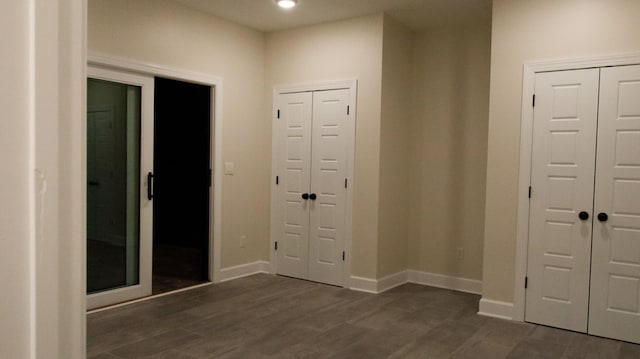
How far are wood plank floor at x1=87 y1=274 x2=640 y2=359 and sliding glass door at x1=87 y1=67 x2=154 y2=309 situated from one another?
27cm

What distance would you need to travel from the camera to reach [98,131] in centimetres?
407

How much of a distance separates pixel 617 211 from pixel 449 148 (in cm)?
184

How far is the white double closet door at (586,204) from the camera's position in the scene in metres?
3.60

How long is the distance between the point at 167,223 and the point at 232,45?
11.2 ft

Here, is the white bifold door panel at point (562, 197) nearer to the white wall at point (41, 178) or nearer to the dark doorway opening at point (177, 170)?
the white wall at point (41, 178)

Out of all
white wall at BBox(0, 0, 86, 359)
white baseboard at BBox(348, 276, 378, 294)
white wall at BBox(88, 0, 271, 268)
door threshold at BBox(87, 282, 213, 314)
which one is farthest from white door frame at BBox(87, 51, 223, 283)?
white wall at BBox(0, 0, 86, 359)

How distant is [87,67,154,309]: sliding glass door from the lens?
405cm

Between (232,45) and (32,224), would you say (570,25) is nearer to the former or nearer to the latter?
(232,45)

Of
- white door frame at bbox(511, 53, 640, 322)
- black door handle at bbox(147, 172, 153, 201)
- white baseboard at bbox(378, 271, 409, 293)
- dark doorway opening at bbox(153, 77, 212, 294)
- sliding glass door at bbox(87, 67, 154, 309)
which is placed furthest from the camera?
dark doorway opening at bbox(153, 77, 212, 294)

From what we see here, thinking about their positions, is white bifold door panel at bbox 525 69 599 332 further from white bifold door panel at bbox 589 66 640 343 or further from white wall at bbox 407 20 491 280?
white wall at bbox 407 20 491 280

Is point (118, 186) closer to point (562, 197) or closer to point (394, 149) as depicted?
point (394, 149)

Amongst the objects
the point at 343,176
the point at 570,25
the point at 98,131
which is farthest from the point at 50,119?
the point at 343,176

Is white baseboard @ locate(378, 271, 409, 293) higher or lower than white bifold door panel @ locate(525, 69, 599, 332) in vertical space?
lower

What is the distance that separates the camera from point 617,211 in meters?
3.65
